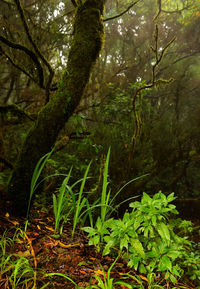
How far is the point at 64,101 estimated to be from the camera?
73.4 inches

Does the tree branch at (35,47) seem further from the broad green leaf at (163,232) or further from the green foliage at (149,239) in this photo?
the broad green leaf at (163,232)

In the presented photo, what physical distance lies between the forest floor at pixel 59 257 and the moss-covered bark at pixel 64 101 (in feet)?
0.67

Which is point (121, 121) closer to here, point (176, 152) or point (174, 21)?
point (176, 152)

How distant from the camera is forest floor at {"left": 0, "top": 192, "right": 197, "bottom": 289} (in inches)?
43.3

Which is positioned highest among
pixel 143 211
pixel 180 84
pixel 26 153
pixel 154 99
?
pixel 180 84

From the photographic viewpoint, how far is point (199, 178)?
6.64 meters

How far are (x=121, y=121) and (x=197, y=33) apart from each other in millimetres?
4969

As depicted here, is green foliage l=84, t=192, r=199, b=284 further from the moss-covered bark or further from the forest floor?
the moss-covered bark

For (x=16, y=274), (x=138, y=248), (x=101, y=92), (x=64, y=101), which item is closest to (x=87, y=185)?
(x=64, y=101)

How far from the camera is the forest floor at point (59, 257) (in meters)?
→ 1.10

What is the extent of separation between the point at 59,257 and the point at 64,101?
126 cm

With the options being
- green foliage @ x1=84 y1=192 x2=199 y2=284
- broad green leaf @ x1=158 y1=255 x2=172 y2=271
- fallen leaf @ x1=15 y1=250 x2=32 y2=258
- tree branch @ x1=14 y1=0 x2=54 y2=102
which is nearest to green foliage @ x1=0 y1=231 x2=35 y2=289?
fallen leaf @ x1=15 y1=250 x2=32 y2=258

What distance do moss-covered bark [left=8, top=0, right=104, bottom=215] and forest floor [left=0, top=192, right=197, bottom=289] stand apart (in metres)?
0.21

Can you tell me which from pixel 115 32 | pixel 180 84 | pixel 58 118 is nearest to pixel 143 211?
pixel 58 118
